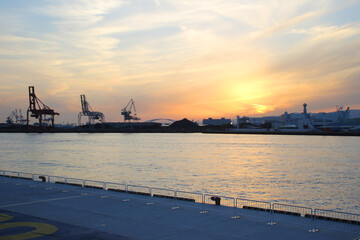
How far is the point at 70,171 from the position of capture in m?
56.5

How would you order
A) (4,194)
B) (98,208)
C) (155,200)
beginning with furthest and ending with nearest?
(4,194) < (155,200) < (98,208)

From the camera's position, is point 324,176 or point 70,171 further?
point 70,171

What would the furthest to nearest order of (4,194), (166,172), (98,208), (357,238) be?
(166,172) < (4,194) < (98,208) < (357,238)

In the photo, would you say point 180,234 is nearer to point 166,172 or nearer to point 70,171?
point 166,172

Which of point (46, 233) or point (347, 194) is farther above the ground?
point (46, 233)

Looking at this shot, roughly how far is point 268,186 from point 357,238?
1045 inches

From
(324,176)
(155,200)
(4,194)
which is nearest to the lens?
(155,200)

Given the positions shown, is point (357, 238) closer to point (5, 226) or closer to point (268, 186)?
point (5, 226)

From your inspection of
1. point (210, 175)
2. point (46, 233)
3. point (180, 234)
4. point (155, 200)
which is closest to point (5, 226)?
point (46, 233)

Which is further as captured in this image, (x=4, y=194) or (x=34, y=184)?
(x=34, y=184)

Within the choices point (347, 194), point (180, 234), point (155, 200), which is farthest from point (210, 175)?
point (180, 234)

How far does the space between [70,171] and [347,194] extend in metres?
41.2

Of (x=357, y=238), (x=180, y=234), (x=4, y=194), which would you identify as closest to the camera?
(x=357, y=238)

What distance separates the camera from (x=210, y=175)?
5053 cm
